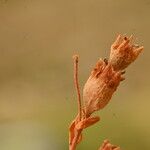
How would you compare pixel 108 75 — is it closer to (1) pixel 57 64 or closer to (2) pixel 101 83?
(2) pixel 101 83

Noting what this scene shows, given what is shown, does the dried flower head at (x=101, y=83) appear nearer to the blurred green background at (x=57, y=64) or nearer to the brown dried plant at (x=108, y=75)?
the brown dried plant at (x=108, y=75)

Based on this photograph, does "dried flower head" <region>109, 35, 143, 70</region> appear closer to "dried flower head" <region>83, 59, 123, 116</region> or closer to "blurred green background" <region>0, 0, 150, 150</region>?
"dried flower head" <region>83, 59, 123, 116</region>

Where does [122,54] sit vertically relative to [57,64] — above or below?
above

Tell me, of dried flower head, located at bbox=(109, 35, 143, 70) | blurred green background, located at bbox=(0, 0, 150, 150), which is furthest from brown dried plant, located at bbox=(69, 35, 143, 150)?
blurred green background, located at bbox=(0, 0, 150, 150)

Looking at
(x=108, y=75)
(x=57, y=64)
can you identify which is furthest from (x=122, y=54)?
(x=57, y=64)

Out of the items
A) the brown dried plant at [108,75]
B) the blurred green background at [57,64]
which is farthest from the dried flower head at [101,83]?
the blurred green background at [57,64]

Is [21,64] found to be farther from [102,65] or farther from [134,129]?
[102,65]

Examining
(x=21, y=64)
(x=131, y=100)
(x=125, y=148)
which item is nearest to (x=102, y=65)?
(x=125, y=148)
